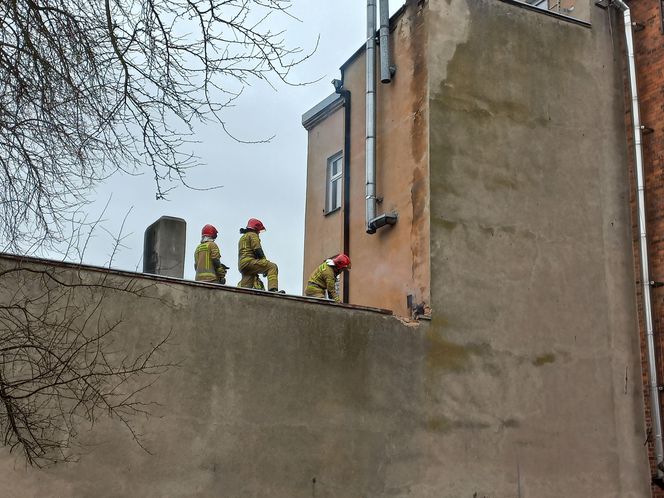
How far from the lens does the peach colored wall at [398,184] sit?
13.5 meters

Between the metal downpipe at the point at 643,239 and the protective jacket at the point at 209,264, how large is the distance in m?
6.40

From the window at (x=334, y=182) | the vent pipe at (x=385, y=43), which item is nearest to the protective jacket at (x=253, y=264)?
the window at (x=334, y=182)

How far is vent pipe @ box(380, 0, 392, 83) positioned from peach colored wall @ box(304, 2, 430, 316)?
0.41 ft

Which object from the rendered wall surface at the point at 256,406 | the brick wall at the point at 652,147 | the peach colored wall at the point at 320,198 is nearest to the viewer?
the rendered wall surface at the point at 256,406

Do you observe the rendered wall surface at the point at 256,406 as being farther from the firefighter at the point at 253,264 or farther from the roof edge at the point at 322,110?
the roof edge at the point at 322,110

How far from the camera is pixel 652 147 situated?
14812mm

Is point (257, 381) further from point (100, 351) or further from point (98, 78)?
point (98, 78)

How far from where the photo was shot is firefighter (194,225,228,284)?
44.3 feet

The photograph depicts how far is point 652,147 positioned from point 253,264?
6577mm

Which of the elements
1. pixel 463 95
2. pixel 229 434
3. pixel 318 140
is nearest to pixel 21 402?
pixel 229 434

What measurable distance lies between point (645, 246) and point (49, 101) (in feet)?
32.0

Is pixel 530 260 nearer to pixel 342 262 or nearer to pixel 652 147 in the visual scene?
pixel 342 262

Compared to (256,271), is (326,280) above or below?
below

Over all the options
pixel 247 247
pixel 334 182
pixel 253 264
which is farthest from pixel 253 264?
pixel 334 182
